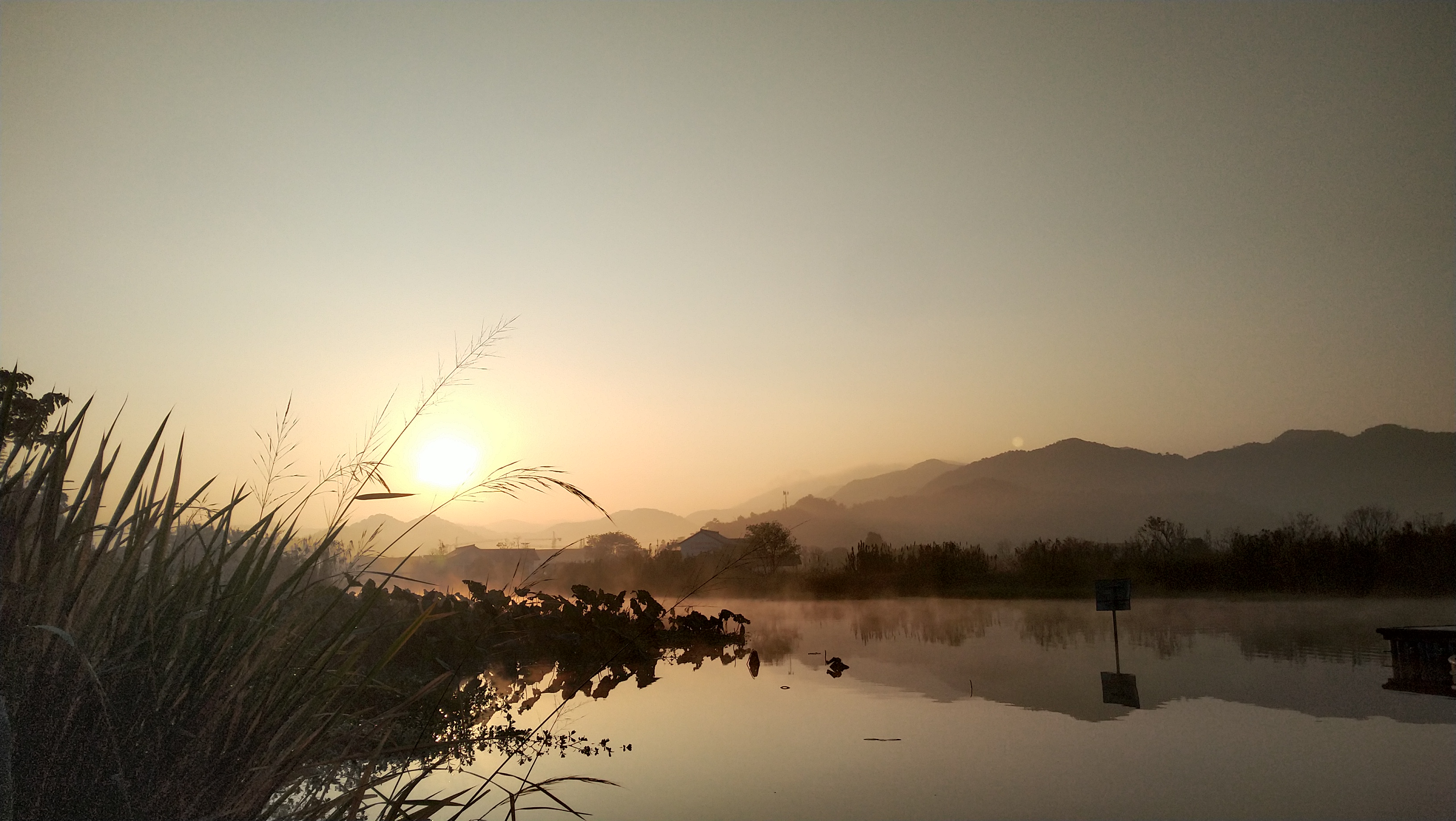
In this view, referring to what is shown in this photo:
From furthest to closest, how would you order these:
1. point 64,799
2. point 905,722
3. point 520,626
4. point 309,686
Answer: point 520,626 < point 905,722 < point 309,686 < point 64,799

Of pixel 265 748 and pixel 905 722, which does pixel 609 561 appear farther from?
pixel 265 748

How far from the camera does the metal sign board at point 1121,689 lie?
6419mm

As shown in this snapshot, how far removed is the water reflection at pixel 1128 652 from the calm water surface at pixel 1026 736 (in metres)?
0.05

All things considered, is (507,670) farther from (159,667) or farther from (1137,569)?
(1137,569)

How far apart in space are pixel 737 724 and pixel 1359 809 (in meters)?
3.71

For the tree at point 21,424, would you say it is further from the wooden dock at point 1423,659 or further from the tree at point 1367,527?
the tree at point 1367,527

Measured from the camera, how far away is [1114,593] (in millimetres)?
9109

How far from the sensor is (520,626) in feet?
28.3

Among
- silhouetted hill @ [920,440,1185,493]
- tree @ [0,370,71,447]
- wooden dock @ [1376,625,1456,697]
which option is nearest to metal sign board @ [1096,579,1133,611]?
wooden dock @ [1376,625,1456,697]

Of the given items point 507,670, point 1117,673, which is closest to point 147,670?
point 507,670

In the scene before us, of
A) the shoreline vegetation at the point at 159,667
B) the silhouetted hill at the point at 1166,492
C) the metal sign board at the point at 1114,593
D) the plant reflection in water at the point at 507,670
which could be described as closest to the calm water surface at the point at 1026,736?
the plant reflection in water at the point at 507,670

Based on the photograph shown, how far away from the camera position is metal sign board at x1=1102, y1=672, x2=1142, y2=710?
6419 mm

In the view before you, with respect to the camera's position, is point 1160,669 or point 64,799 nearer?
point 64,799

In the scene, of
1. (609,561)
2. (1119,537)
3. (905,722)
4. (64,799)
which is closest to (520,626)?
(905,722)
